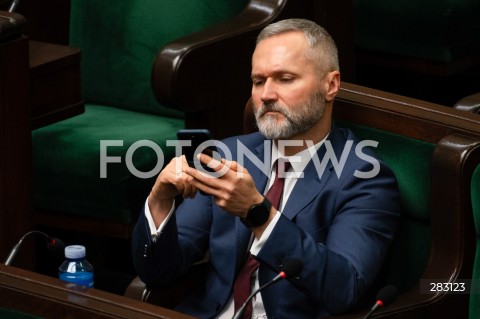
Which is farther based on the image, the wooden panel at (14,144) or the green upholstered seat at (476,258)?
the wooden panel at (14,144)

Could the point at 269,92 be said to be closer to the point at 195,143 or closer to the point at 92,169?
the point at 195,143

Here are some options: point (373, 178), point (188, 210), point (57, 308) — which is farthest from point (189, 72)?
point (57, 308)

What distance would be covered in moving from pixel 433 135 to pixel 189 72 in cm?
50

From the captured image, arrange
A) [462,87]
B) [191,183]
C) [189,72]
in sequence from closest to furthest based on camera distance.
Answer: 1. [191,183]
2. [189,72]
3. [462,87]

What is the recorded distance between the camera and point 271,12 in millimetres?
1869

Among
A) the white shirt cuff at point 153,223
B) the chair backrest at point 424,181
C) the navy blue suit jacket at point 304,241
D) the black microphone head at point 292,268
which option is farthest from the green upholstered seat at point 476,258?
the white shirt cuff at point 153,223

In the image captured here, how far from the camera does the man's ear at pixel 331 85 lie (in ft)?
4.62

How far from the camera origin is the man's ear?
1.41 meters

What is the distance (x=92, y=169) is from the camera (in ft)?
5.98

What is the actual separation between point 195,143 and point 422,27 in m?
0.80

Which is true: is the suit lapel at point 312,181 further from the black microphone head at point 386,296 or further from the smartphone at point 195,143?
the black microphone head at point 386,296

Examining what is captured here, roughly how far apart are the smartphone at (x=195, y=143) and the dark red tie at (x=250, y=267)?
119 mm

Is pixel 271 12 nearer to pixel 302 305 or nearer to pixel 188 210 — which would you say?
pixel 188 210

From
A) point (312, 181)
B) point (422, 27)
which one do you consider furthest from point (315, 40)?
point (422, 27)
